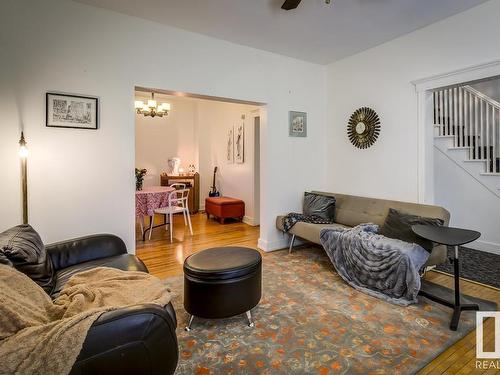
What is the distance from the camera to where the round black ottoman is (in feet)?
6.53

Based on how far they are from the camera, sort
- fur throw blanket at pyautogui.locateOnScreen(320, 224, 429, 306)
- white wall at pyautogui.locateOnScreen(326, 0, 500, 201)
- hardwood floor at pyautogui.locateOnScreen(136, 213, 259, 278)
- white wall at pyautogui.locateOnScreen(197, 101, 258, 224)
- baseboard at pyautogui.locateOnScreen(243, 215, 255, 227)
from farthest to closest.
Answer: white wall at pyautogui.locateOnScreen(197, 101, 258, 224) → baseboard at pyautogui.locateOnScreen(243, 215, 255, 227) → hardwood floor at pyautogui.locateOnScreen(136, 213, 259, 278) → white wall at pyautogui.locateOnScreen(326, 0, 500, 201) → fur throw blanket at pyautogui.locateOnScreen(320, 224, 429, 306)

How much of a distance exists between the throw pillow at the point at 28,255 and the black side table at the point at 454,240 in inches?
109

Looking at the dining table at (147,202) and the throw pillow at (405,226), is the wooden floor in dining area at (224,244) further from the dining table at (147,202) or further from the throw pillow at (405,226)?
the throw pillow at (405,226)

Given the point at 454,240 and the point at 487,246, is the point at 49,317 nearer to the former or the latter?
the point at 454,240

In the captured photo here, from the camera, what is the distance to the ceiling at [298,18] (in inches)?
107

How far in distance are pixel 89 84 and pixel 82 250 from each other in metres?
1.62

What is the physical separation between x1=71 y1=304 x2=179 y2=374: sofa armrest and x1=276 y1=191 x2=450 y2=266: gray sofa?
7.78 ft

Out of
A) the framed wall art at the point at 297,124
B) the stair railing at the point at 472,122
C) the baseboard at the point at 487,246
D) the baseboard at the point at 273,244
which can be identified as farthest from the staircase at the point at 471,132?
the baseboard at the point at 273,244

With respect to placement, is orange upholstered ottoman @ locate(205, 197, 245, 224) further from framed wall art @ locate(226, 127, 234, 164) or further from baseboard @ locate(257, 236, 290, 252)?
baseboard @ locate(257, 236, 290, 252)

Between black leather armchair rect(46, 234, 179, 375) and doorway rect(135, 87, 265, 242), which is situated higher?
doorway rect(135, 87, 265, 242)

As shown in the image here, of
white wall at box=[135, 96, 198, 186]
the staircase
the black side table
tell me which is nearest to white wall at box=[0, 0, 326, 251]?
the black side table

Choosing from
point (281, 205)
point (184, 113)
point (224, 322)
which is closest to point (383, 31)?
point (281, 205)

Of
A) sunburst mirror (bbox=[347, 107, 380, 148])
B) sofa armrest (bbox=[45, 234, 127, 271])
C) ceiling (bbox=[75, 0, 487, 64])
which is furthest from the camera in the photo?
sunburst mirror (bbox=[347, 107, 380, 148])

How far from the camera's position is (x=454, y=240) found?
2.10 metres
